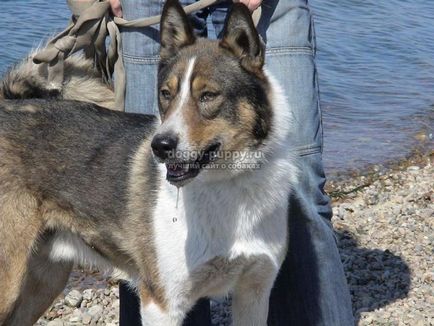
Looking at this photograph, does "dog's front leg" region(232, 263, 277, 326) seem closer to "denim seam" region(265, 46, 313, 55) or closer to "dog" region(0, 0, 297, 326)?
"dog" region(0, 0, 297, 326)

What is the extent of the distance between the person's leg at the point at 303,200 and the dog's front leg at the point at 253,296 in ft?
1.11

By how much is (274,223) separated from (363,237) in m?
2.29

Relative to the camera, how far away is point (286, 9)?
419 centimetres

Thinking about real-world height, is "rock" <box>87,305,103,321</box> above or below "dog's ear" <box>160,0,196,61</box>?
below

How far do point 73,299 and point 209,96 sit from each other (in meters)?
2.14

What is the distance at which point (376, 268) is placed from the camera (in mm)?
5715

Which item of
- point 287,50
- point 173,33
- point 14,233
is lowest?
point 14,233

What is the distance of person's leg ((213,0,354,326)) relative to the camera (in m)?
4.20

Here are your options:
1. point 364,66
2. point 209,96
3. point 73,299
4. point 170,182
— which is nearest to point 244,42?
point 209,96

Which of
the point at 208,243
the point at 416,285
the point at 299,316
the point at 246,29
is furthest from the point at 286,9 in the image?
the point at 416,285

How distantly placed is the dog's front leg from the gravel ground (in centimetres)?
103

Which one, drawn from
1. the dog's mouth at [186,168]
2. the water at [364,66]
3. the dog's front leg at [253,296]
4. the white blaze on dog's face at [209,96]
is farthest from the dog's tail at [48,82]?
the water at [364,66]

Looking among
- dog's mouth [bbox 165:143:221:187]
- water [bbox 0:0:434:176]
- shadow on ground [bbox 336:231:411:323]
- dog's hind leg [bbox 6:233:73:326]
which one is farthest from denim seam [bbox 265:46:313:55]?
water [bbox 0:0:434:176]

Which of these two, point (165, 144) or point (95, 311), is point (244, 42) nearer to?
point (165, 144)
